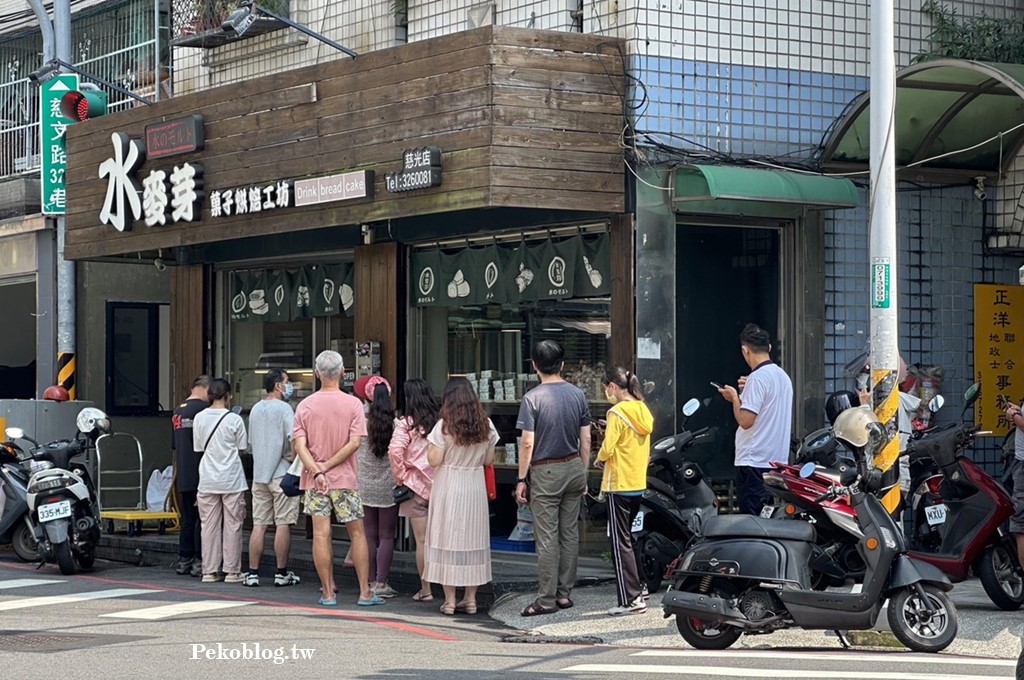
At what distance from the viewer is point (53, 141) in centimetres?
1948

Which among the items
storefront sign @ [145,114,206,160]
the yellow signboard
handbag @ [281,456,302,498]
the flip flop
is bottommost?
the flip flop

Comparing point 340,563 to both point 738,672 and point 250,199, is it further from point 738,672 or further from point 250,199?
point 738,672

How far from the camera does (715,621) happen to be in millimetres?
9789

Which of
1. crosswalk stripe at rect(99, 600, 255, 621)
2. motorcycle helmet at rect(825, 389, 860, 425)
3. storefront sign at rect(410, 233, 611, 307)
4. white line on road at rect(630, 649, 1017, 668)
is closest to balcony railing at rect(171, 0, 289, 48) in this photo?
storefront sign at rect(410, 233, 611, 307)

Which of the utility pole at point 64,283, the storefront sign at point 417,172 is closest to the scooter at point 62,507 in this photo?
the utility pole at point 64,283

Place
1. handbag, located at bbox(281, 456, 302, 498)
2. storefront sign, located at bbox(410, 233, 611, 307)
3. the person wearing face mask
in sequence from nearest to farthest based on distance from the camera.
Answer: handbag, located at bbox(281, 456, 302, 498) < the person wearing face mask < storefront sign, located at bbox(410, 233, 611, 307)

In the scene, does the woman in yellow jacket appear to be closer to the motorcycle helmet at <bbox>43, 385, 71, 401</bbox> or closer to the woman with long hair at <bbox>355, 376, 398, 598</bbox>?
the woman with long hair at <bbox>355, 376, 398, 598</bbox>

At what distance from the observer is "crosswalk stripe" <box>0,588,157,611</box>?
40.9ft

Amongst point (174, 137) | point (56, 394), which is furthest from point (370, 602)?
point (56, 394)

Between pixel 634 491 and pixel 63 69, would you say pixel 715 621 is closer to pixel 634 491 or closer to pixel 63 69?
pixel 634 491

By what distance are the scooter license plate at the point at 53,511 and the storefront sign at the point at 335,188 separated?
3.54 metres

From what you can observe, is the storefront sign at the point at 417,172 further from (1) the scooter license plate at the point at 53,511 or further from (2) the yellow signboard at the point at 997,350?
(2) the yellow signboard at the point at 997,350

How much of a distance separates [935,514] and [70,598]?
6.87m

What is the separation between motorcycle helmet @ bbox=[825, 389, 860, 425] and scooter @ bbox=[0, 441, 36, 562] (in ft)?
24.4
